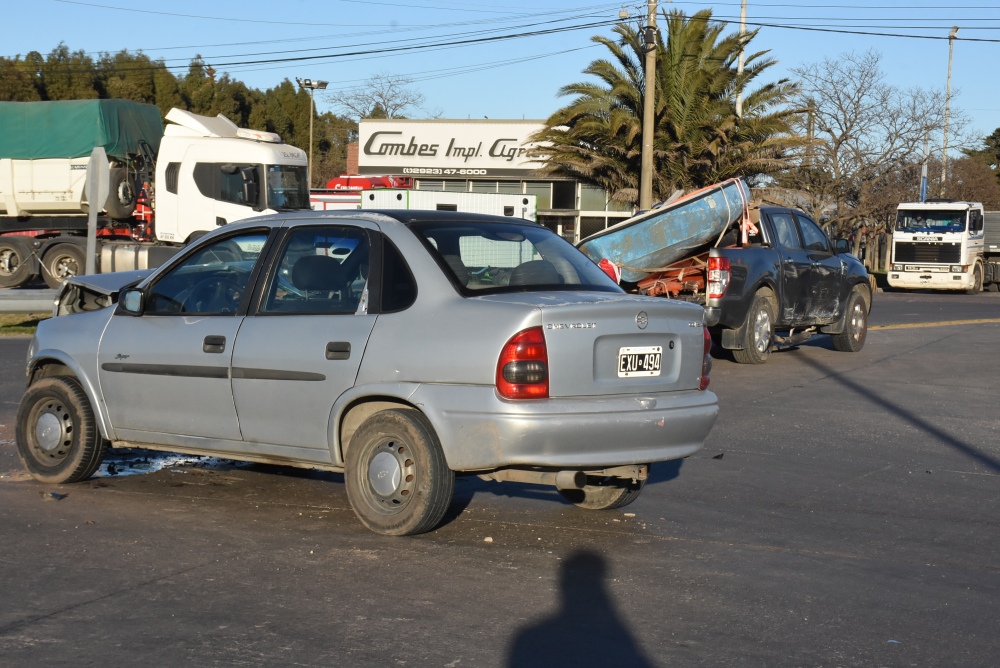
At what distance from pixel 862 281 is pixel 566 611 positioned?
503 inches

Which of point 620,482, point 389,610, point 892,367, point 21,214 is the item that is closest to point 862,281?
point 892,367

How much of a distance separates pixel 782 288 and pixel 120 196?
14328mm

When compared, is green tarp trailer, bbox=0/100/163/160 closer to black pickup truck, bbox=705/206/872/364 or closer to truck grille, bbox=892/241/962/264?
black pickup truck, bbox=705/206/872/364

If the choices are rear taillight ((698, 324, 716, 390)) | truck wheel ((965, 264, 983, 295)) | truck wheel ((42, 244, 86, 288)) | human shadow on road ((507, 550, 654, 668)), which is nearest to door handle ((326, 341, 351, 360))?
human shadow on road ((507, 550, 654, 668))

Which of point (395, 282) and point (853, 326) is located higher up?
point (395, 282)

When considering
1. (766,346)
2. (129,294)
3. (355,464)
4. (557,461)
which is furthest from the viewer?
(766,346)

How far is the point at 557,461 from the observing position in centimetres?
570

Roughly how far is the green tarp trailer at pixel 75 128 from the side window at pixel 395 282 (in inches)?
768

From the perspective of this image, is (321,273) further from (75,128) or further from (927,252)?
(927,252)

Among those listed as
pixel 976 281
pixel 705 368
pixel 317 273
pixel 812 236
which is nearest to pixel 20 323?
pixel 812 236

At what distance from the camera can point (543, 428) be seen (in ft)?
18.4

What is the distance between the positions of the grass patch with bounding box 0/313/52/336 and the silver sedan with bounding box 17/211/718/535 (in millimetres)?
11666

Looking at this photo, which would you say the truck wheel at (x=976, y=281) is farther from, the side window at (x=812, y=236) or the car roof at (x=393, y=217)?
the car roof at (x=393, y=217)

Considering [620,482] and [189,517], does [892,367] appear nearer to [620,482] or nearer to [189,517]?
[620,482]
